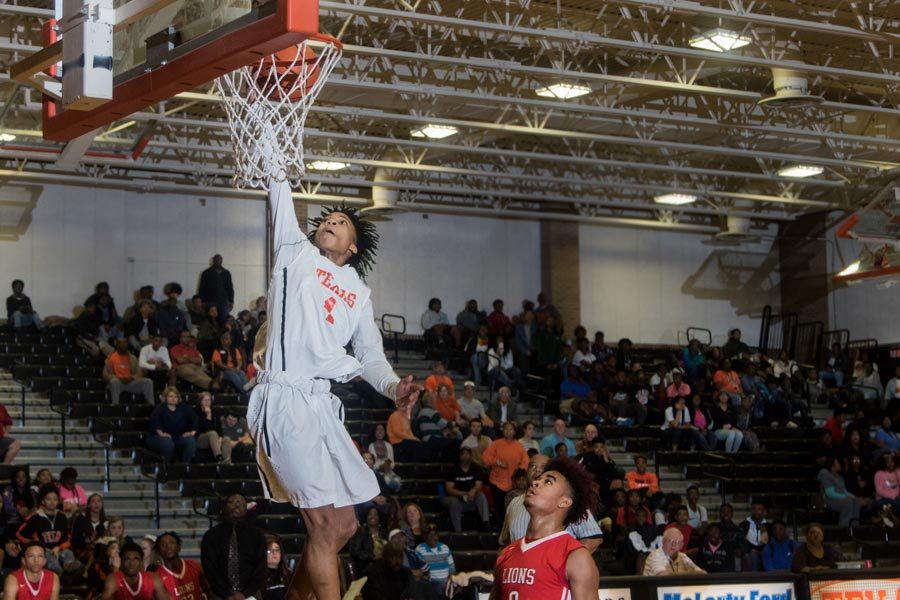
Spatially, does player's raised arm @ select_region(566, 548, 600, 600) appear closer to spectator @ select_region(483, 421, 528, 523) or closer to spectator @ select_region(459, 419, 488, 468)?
spectator @ select_region(483, 421, 528, 523)

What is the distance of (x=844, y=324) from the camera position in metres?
26.8

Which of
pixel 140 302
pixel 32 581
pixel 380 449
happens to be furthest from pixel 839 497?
pixel 32 581

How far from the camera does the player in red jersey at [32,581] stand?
9.31 meters

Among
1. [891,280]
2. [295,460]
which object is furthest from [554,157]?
[295,460]

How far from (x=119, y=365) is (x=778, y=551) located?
897 cm

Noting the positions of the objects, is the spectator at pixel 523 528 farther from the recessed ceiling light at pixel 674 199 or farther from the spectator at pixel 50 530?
the recessed ceiling light at pixel 674 199

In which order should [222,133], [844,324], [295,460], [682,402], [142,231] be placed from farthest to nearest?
[844,324] < [142,231] < [222,133] < [682,402] < [295,460]

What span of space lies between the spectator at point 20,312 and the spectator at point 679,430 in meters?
10.00

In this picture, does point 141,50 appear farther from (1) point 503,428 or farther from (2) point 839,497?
(2) point 839,497

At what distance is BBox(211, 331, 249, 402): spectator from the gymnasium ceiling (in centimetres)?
319

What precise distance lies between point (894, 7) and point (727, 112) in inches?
182

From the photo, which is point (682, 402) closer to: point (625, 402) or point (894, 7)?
point (625, 402)

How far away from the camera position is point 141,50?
564 cm

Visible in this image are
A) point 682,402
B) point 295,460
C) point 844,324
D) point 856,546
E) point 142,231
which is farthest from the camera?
point 844,324
